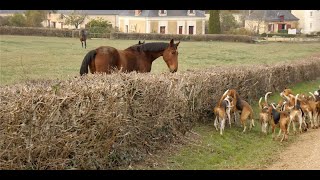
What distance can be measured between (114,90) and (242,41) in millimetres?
45861

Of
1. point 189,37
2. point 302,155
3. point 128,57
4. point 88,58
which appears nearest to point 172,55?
point 128,57

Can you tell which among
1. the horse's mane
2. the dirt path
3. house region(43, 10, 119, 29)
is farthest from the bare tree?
the dirt path

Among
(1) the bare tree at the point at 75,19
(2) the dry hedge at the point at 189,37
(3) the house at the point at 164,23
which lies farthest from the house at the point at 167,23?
(2) the dry hedge at the point at 189,37

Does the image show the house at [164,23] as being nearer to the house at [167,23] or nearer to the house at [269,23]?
the house at [167,23]

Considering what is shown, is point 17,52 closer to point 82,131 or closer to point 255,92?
point 255,92

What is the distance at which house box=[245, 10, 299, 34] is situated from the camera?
6303cm

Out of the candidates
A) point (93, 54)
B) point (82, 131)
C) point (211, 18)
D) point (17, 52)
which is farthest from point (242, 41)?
point (82, 131)

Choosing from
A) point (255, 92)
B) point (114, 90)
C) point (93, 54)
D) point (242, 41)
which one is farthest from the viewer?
point (242, 41)

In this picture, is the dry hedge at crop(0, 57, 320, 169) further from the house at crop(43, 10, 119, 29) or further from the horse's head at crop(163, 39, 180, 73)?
the house at crop(43, 10, 119, 29)

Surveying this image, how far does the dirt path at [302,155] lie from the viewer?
8.68 metres

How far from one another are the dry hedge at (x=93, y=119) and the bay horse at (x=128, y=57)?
0.89m
